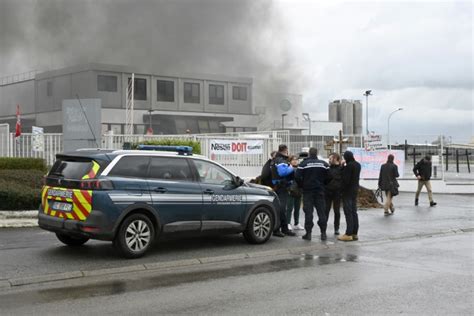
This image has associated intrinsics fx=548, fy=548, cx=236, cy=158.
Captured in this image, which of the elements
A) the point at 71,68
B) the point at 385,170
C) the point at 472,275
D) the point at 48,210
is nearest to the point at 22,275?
the point at 48,210

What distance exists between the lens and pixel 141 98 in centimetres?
5572

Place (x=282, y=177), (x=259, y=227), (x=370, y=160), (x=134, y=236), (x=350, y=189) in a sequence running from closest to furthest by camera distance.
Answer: (x=134, y=236) → (x=259, y=227) → (x=350, y=189) → (x=282, y=177) → (x=370, y=160)

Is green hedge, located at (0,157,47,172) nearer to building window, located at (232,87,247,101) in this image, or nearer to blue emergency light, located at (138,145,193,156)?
blue emergency light, located at (138,145,193,156)

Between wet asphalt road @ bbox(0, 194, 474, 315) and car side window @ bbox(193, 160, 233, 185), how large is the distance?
108 cm

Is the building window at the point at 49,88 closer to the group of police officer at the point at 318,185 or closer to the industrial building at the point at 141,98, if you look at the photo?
the industrial building at the point at 141,98

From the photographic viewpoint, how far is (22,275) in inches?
259

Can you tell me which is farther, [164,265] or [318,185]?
[318,185]

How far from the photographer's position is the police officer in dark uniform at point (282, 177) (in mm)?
9984

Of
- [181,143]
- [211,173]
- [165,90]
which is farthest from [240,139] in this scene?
[165,90]

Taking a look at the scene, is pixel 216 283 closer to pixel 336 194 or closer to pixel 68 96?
pixel 336 194

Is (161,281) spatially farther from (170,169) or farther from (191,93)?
(191,93)

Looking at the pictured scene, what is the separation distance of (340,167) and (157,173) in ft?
12.1

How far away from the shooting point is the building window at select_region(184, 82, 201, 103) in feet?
194

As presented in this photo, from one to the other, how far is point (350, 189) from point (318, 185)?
2.15ft
